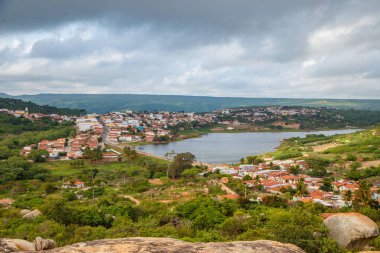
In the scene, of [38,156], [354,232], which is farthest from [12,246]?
[38,156]

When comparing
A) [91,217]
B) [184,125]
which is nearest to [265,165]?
[91,217]

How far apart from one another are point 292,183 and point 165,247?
2851 cm

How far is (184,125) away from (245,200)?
7846cm

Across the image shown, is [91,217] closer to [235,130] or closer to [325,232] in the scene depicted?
[325,232]

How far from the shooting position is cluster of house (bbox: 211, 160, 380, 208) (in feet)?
75.9

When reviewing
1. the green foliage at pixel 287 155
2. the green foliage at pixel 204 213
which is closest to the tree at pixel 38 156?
the green foliage at pixel 204 213

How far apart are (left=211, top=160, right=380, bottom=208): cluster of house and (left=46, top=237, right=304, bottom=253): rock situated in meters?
18.6

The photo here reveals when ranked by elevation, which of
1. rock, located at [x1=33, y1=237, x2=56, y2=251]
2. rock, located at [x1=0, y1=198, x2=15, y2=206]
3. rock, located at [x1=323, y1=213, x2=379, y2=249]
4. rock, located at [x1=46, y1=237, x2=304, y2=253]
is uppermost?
rock, located at [x1=46, y1=237, x2=304, y2=253]

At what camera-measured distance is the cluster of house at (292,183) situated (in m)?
23.1

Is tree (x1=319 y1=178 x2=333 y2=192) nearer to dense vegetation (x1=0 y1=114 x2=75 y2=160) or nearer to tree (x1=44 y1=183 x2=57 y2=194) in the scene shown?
tree (x1=44 y1=183 x2=57 y2=194)

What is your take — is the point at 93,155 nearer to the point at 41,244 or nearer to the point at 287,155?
the point at 287,155

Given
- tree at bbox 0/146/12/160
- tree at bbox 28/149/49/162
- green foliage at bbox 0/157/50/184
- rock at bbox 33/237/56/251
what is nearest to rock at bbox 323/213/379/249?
rock at bbox 33/237/56/251

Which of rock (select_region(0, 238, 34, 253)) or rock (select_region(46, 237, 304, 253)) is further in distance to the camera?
rock (select_region(0, 238, 34, 253))

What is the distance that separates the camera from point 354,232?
9469mm
